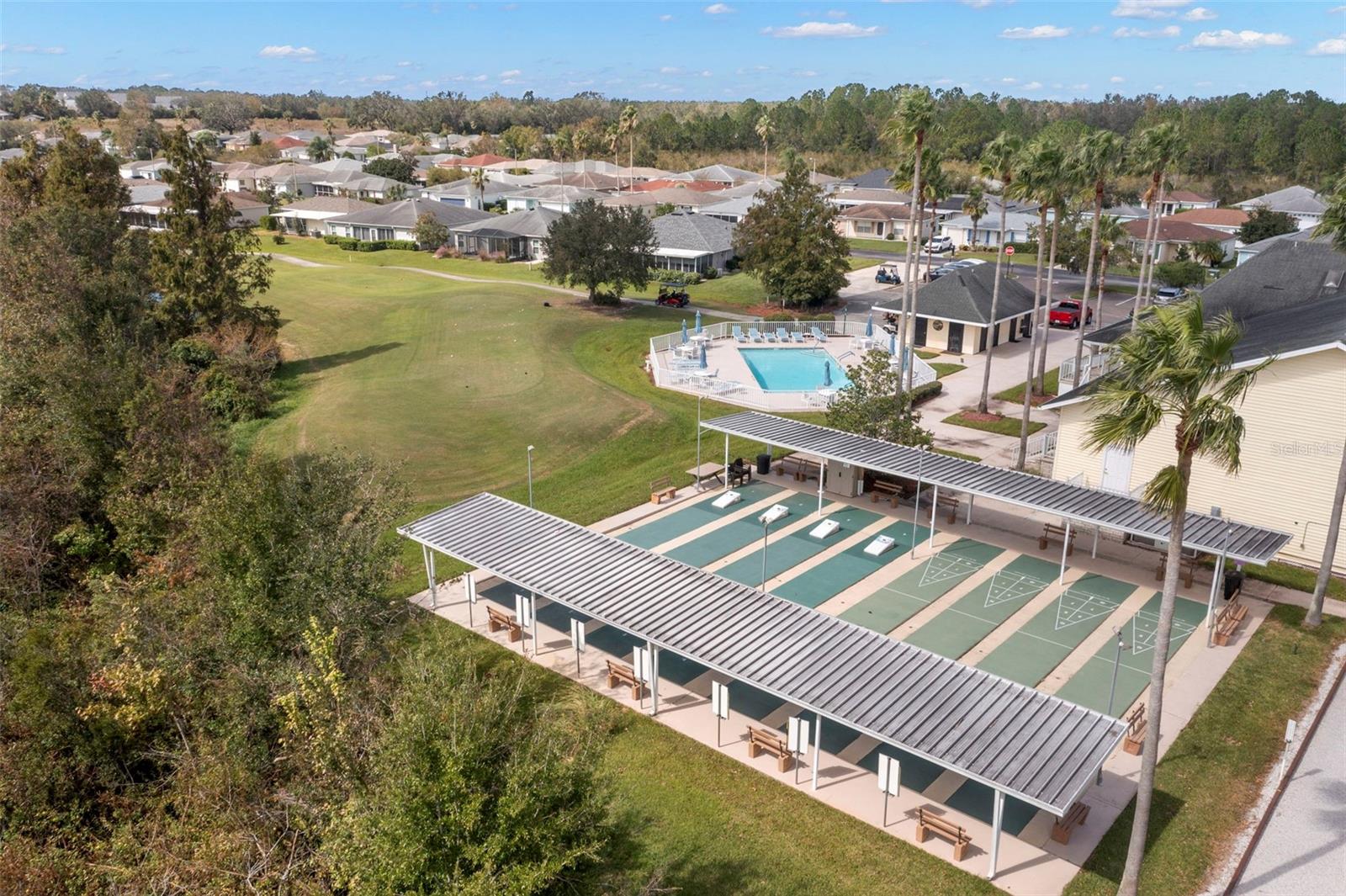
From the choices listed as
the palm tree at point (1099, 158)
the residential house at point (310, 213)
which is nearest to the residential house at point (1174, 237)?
the palm tree at point (1099, 158)

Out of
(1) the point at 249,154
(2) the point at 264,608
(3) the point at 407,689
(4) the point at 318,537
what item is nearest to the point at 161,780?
(2) the point at 264,608

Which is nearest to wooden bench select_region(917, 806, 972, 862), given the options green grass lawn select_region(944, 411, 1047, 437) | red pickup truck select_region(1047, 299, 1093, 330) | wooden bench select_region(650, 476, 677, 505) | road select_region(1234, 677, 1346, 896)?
road select_region(1234, 677, 1346, 896)

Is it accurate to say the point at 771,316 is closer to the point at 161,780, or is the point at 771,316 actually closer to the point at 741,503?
the point at 741,503

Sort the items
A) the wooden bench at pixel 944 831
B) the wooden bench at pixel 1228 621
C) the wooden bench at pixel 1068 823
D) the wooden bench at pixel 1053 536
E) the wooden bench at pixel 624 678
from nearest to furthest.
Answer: the wooden bench at pixel 944 831
the wooden bench at pixel 1068 823
the wooden bench at pixel 624 678
the wooden bench at pixel 1228 621
the wooden bench at pixel 1053 536

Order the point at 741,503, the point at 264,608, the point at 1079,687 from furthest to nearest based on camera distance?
the point at 741,503
the point at 1079,687
the point at 264,608

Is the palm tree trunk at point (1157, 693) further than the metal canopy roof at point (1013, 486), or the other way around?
the metal canopy roof at point (1013, 486)

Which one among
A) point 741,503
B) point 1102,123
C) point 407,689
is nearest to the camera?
point 407,689

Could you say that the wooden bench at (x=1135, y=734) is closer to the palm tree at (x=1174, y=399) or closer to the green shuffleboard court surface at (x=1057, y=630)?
the green shuffleboard court surface at (x=1057, y=630)
